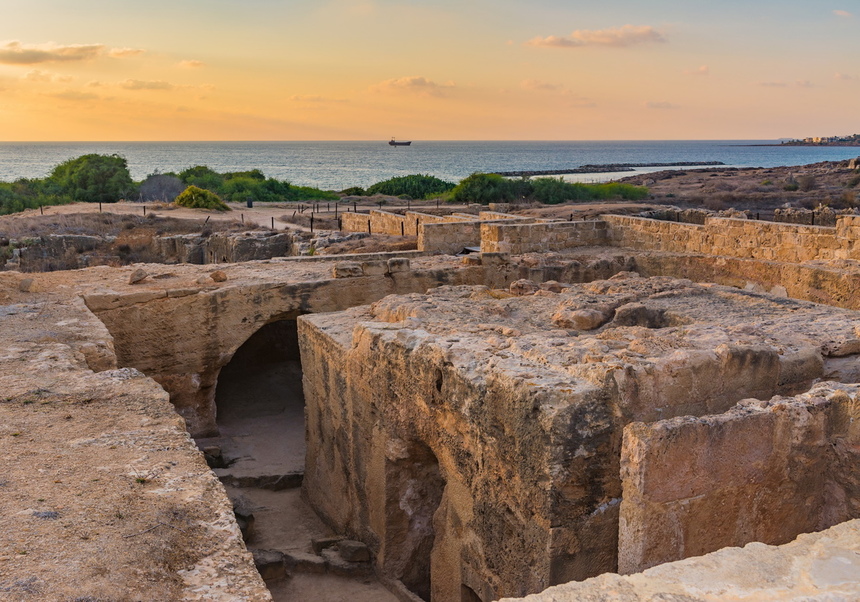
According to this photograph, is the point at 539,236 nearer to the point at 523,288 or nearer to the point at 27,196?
the point at 523,288

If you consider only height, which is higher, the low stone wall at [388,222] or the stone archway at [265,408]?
the low stone wall at [388,222]

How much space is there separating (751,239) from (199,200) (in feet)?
69.0

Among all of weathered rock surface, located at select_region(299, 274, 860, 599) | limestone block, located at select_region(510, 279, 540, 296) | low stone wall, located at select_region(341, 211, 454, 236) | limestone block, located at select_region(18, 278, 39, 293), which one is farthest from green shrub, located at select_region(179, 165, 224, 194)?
weathered rock surface, located at select_region(299, 274, 860, 599)

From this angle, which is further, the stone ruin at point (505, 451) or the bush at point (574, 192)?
the bush at point (574, 192)

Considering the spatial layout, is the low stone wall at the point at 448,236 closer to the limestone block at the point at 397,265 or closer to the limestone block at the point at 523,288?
the limestone block at the point at 397,265

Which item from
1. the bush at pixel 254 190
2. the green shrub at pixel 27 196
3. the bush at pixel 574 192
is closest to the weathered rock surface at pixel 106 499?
the green shrub at pixel 27 196

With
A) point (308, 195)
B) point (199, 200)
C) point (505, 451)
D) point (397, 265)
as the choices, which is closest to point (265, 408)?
point (397, 265)

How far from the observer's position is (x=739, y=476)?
4.67 metres

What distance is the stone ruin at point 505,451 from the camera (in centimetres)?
359

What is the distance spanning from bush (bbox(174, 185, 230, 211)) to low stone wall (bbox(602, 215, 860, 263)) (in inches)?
717

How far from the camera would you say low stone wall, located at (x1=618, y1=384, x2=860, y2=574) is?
4.45 metres

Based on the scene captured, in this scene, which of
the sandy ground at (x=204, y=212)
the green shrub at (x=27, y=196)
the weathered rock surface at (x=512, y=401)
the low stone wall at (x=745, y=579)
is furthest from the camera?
the green shrub at (x=27, y=196)

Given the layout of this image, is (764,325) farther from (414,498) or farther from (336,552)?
(336,552)

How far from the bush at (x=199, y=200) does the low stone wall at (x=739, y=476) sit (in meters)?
25.9
